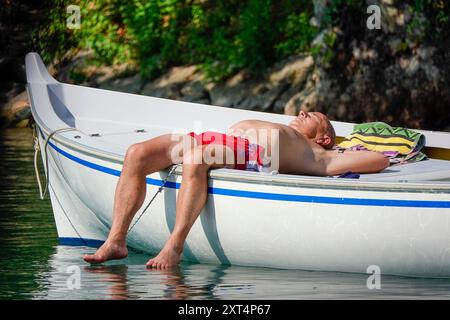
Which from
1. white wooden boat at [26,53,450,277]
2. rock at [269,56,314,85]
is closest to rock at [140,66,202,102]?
rock at [269,56,314,85]

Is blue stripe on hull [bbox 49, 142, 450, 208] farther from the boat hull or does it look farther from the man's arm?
the man's arm

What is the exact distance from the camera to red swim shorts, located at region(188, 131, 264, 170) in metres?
7.80

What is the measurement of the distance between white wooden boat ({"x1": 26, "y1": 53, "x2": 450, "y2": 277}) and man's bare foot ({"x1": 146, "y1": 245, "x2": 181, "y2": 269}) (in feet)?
0.85

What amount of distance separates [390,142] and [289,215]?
1150 millimetres

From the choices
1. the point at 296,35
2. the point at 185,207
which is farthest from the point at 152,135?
the point at 296,35

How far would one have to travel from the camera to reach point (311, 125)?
26.5 feet

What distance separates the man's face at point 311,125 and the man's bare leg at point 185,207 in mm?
713

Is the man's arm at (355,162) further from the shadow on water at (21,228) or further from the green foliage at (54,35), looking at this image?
the green foliage at (54,35)

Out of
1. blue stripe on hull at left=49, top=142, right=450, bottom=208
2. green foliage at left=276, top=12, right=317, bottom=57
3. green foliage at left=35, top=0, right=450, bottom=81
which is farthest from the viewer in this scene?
green foliage at left=35, top=0, right=450, bottom=81

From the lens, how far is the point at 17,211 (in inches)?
381

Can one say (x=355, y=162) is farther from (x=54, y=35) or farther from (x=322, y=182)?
(x=54, y=35)

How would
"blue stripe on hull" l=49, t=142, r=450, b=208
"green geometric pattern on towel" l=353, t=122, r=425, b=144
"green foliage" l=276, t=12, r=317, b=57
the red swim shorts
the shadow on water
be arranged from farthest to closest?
1. "green foliage" l=276, t=12, r=317, b=57
2. "green geometric pattern on towel" l=353, t=122, r=425, b=144
3. the red swim shorts
4. the shadow on water
5. "blue stripe on hull" l=49, t=142, r=450, b=208

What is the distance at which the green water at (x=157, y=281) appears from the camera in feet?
23.3
